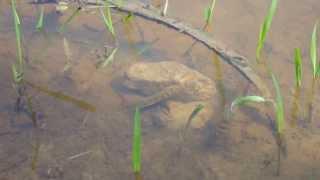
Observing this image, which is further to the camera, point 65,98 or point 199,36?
point 199,36

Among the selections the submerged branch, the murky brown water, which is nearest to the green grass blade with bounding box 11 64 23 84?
the murky brown water

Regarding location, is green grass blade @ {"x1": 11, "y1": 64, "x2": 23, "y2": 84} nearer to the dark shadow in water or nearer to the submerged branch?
the dark shadow in water

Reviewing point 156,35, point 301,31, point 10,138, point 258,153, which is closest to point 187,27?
point 156,35

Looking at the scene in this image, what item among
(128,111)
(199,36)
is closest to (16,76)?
(128,111)

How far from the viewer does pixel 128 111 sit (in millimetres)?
2584

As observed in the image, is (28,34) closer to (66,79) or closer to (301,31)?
(66,79)

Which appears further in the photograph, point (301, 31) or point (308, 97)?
point (301, 31)

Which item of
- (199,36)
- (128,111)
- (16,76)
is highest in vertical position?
(199,36)

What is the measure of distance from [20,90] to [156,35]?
1040mm

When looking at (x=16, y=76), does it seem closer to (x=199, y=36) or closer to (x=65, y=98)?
(x=65, y=98)

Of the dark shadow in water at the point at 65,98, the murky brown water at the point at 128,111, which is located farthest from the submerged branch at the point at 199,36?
the dark shadow in water at the point at 65,98

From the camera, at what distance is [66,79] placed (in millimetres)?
2754

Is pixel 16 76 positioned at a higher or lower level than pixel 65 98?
higher

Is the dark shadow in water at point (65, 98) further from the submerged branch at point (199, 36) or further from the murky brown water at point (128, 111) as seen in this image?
the submerged branch at point (199, 36)
